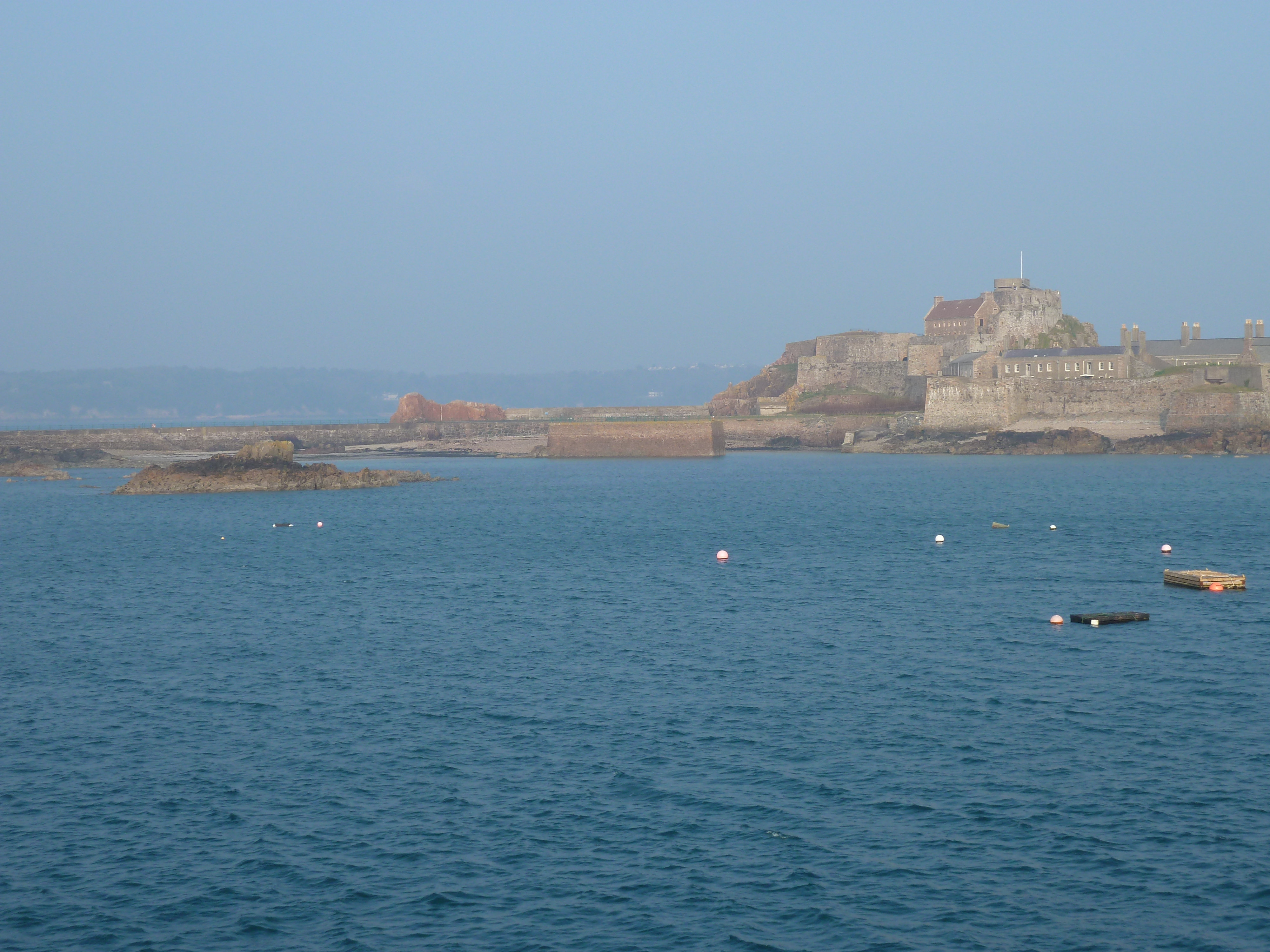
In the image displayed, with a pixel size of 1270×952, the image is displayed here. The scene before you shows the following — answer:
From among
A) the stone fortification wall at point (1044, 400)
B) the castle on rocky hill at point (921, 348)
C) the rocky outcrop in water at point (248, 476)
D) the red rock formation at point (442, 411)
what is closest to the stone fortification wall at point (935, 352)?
the castle on rocky hill at point (921, 348)

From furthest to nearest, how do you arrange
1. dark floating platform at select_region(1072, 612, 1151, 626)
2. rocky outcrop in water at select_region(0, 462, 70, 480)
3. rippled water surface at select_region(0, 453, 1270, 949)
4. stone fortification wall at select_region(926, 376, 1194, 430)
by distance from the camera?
rocky outcrop in water at select_region(0, 462, 70, 480) → stone fortification wall at select_region(926, 376, 1194, 430) → dark floating platform at select_region(1072, 612, 1151, 626) → rippled water surface at select_region(0, 453, 1270, 949)

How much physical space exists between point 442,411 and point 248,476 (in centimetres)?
7272

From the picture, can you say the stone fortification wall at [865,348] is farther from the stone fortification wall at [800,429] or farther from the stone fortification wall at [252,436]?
the stone fortification wall at [252,436]

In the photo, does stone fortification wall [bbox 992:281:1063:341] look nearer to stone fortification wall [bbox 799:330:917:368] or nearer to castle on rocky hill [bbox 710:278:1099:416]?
castle on rocky hill [bbox 710:278:1099:416]

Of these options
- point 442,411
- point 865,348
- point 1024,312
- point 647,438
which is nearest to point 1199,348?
point 1024,312

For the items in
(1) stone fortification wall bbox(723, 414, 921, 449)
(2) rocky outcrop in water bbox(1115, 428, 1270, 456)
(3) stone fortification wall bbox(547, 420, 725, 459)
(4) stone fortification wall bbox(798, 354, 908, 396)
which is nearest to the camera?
(2) rocky outcrop in water bbox(1115, 428, 1270, 456)

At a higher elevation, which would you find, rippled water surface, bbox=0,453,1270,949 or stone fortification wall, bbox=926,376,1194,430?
stone fortification wall, bbox=926,376,1194,430

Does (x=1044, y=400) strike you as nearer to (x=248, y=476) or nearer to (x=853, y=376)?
(x=853, y=376)

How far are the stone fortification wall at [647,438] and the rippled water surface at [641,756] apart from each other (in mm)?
54518

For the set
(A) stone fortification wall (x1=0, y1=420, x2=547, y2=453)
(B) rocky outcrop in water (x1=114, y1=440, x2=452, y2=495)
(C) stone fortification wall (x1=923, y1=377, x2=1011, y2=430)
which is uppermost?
(C) stone fortification wall (x1=923, y1=377, x2=1011, y2=430)

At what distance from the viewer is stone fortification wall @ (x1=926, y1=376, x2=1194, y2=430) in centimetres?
7462

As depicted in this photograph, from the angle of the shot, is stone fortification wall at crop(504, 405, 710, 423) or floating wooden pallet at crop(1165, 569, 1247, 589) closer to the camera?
floating wooden pallet at crop(1165, 569, 1247, 589)

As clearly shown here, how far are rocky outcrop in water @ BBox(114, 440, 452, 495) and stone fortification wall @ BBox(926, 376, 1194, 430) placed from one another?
4026cm

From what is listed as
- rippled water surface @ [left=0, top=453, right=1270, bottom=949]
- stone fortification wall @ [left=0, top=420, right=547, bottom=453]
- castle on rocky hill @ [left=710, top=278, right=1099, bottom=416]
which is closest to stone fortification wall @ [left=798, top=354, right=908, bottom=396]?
castle on rocky hill @ [left=710, top=278, right=1099, bottom=416]
